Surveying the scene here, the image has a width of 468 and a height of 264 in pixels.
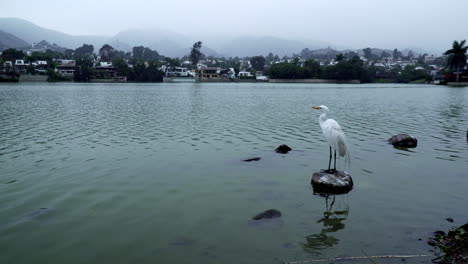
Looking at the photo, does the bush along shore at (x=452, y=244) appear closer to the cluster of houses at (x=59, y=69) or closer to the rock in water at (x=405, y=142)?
the rock in water at (x=405, y=142)

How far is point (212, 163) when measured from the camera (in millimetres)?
13641

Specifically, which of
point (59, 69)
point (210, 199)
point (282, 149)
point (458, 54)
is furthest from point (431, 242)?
point (59, 69)

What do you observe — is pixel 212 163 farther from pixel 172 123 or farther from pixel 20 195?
pixel 172 123

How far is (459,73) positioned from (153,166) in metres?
128

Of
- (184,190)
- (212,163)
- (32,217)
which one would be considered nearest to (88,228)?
(32,217)

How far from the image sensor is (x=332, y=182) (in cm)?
1034

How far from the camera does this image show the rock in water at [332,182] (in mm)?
10273

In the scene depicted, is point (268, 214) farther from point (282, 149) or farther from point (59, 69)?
point (59, 69)

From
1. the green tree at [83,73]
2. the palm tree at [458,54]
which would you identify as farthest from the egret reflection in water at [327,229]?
the green tree at [83,73]

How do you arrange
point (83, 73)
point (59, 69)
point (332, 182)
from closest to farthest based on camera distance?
point (332, 182) → point (83, 73) → point (59, 69)

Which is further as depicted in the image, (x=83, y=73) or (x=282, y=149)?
(x=83, y=73)

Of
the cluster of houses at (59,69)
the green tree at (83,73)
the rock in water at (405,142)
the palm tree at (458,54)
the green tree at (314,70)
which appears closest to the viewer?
the rock in water at (405,142)

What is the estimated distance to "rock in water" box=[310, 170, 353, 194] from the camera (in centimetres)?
1027

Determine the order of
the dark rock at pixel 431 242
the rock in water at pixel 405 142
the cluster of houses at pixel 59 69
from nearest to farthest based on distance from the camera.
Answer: the dark rock at pixel 431 242 → the rock in water at pixel 405 142 → the cluster of houses at pixel 59 69
